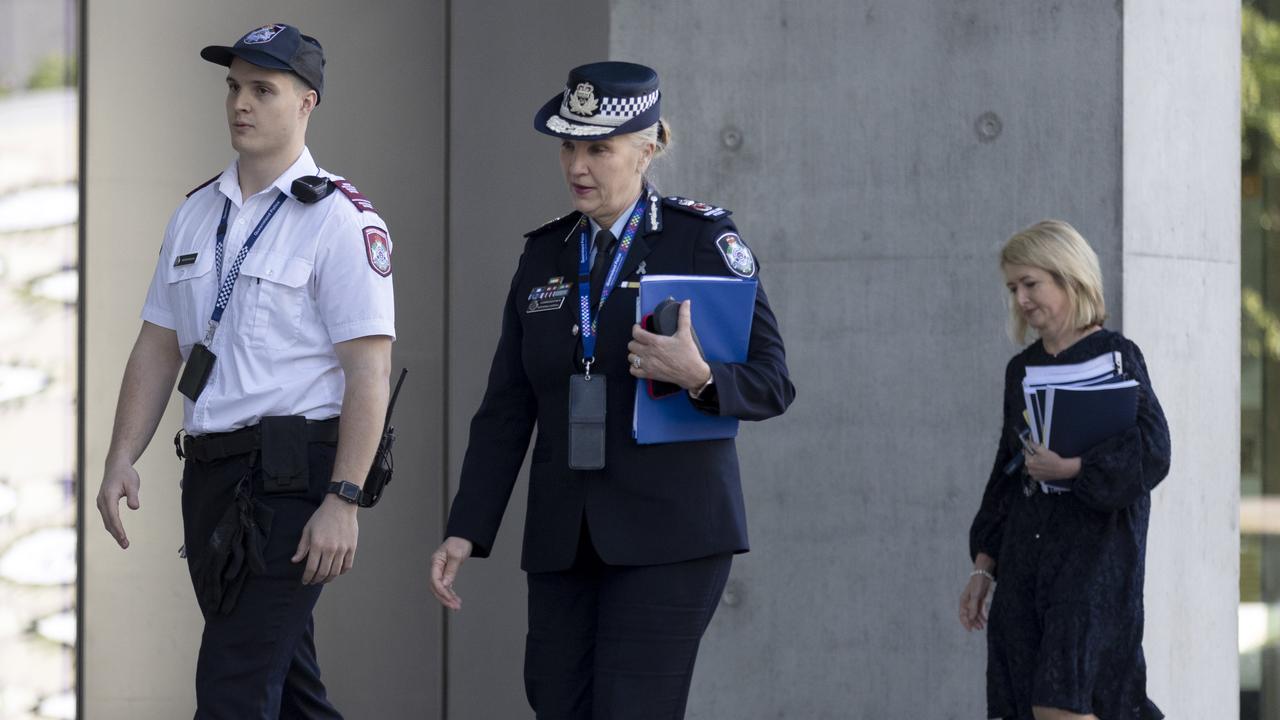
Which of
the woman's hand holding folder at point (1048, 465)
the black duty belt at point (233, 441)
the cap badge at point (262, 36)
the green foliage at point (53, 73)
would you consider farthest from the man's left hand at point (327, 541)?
the green foliage at point (53, 73)

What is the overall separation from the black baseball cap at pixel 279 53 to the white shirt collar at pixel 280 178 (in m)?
0.18

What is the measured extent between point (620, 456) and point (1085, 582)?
1.40 meters

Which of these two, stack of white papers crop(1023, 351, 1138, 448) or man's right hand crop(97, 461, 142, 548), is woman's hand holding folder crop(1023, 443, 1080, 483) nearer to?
stack of white papers crop(1023, 351, 1138, 448)

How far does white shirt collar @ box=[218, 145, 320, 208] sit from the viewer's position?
3.41 meters

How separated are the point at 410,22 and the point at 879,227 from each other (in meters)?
1.74

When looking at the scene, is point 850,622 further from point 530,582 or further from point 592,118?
point 592,118

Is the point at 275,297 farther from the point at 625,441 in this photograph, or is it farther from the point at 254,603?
the point at 625,441

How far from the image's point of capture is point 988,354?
491 cm

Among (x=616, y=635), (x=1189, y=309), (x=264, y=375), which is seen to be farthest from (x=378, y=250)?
(x=1189, y=309)

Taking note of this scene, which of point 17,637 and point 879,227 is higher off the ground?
point 879,227

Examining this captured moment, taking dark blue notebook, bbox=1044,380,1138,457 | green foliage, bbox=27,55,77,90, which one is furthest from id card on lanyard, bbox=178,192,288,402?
dark blue notebook, bbox=1044,380,1138,457

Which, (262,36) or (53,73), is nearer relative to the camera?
(262,36)

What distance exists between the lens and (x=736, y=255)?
10.3 feet

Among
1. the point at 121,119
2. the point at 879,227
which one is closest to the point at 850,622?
the point at 879,227
